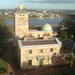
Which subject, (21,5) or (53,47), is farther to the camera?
(21,5)

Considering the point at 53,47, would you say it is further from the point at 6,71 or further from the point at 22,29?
the point at 22,29

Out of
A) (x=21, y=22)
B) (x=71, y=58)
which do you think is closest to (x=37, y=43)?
(x=71, y=58)

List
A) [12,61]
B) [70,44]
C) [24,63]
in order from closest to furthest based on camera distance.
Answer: [24,63]
[12,61]
[70,44]

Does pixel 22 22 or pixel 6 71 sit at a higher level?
pixel 22 22

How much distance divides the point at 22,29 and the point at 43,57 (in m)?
11.5

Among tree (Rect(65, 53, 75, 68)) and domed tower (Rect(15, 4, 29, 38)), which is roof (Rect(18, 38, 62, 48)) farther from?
domed tower (Rect(15, 4, 29, 38))

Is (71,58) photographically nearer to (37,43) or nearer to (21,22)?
(37,43)

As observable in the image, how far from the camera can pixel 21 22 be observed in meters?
38.0

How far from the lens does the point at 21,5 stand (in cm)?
3825

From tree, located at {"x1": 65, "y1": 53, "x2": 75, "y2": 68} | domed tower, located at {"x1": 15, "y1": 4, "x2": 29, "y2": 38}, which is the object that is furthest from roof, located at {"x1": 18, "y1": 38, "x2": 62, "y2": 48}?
domed tower, located at {"x1": 15, "y1": 4, "x2": 29, "y2": 38}

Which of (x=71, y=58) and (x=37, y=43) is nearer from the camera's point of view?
(x=71, y=58)

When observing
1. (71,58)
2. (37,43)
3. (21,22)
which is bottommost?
(71,58)

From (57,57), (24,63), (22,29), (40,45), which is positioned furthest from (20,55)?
(22,29)

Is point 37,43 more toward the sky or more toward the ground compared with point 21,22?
more toward the ground
